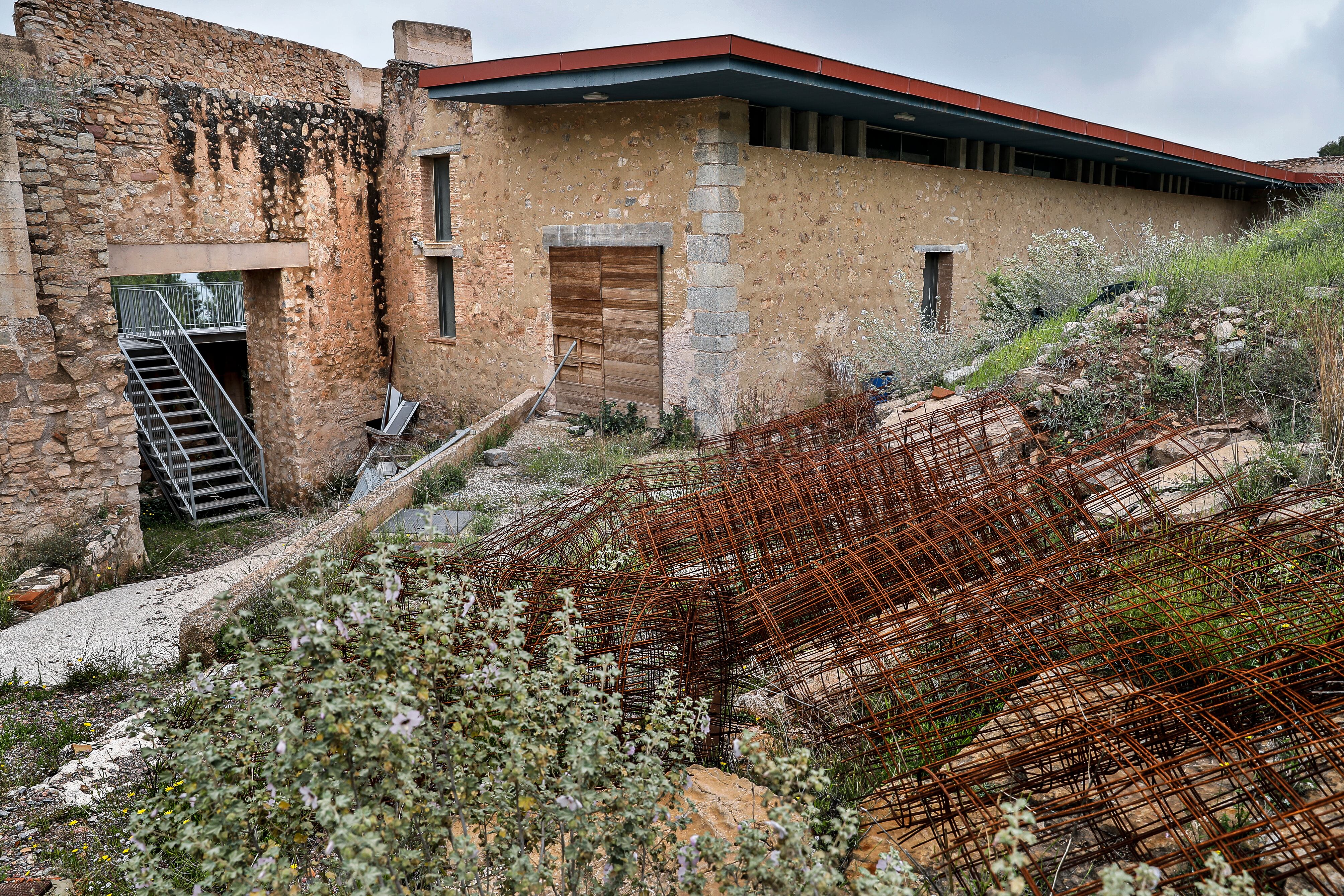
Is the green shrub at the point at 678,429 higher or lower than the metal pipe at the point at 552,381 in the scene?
lower

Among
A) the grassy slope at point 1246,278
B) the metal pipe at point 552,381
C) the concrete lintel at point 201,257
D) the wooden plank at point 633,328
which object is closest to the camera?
the grassy slope at point 1246,278

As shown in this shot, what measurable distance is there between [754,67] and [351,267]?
6169mm

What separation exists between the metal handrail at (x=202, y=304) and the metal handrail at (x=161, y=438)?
1515 millimetres

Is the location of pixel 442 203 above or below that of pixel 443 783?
above

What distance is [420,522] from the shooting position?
6355 mm

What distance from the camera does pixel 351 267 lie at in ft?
35.6

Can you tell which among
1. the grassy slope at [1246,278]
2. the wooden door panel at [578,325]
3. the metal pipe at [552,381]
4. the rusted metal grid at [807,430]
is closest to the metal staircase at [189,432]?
the metal pipe at [552,381]

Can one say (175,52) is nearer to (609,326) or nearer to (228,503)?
(228,503)

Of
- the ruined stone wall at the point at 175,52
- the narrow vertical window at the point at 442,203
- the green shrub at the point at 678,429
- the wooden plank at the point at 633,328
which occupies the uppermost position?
the ruined stone wall at the point at 175,52

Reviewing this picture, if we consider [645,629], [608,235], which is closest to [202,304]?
[608,235]

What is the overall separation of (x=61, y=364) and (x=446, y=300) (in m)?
5.05

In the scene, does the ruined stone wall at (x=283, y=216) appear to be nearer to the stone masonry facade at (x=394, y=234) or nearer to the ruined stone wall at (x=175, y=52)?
the stone masonry facade at (x=394, y=234)

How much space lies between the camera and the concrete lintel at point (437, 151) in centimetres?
1014

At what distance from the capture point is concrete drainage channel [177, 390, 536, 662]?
4.41 m
